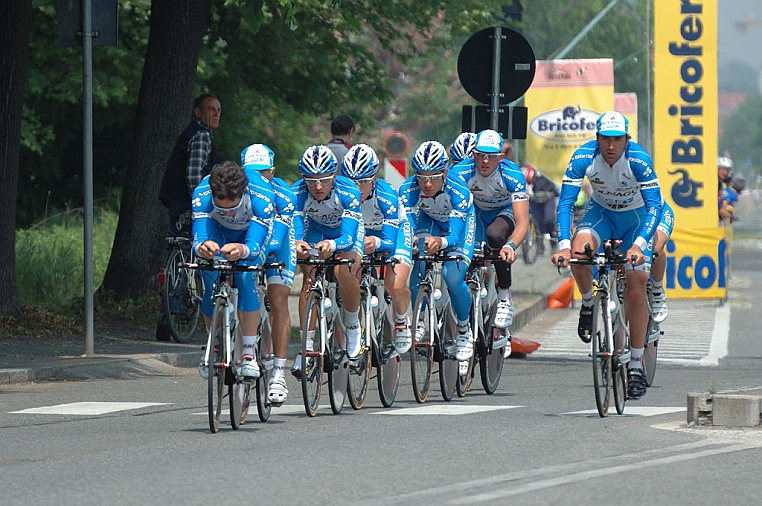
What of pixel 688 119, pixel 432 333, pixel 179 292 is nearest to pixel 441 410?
pixel 432 333

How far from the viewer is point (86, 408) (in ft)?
39.8

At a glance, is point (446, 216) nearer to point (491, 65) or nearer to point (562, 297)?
point (491, 65)

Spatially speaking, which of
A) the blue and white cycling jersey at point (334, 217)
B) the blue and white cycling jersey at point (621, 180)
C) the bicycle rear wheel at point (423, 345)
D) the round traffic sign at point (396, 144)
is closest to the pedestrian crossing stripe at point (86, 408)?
the blue and white cycling jersey at point (334, 217)

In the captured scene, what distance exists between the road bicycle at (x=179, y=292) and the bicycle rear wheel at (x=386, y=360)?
392cm

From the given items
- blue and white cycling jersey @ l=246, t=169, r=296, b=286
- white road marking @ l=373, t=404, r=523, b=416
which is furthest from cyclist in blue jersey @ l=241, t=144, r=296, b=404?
white road marking @ l=373, t=404, r=523, b=416

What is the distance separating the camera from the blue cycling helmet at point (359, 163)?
1224 centimetres

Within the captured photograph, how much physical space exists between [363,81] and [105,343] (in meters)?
8.93

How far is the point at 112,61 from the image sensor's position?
966 inches

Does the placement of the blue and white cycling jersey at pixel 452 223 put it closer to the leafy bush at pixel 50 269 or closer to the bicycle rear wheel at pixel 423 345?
the bicycle rear wheel at pixel 423 345

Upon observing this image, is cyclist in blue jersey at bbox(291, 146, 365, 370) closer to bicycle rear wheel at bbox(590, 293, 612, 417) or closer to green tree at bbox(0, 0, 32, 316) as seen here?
bicycle rear wheel at bbox(590, 293, 612, 417)

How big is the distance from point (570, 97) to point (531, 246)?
775cm

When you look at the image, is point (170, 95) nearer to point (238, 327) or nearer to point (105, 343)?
point (105, 343)

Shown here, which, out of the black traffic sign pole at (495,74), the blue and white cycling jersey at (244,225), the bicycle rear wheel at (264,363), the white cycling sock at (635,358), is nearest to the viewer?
the blue and white cycling jersey at (244,225)

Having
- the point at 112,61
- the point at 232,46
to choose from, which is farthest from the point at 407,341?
the point at 112,61
